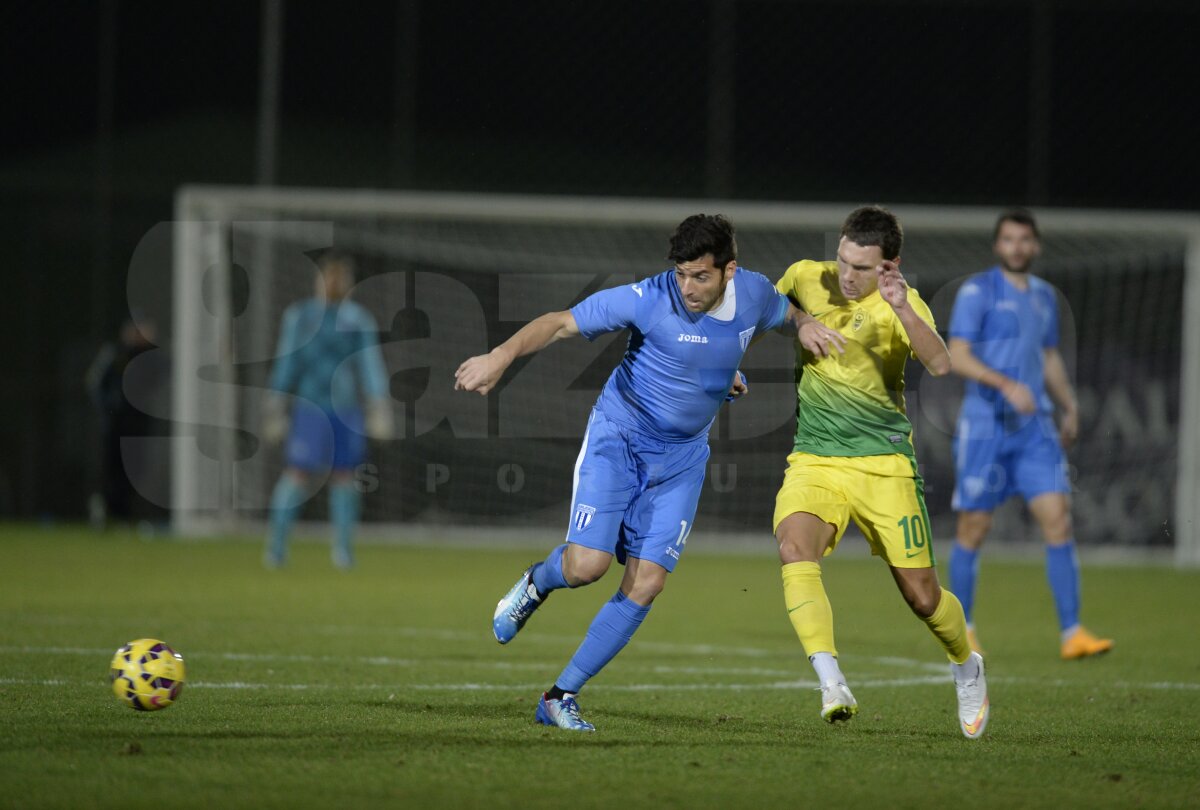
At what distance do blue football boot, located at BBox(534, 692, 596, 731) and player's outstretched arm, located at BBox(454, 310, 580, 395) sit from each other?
1248 mm

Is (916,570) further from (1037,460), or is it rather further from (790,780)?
(1037,460)

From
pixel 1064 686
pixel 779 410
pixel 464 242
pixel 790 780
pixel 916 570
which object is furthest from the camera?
pixel 464 242

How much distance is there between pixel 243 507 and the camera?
17.2m

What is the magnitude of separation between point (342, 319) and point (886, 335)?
8422mm

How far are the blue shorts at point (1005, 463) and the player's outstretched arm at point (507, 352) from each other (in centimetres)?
403

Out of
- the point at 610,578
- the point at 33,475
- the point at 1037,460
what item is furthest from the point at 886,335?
the point at 33,475

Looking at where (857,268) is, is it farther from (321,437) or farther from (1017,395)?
(321,437)

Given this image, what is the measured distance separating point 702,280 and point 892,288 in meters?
0.70

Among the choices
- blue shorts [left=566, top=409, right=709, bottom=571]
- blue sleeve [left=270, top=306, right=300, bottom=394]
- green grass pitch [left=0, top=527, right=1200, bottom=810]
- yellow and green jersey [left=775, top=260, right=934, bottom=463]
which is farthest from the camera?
blue sleeve [left=270, top=306, right=300, bottom=394]

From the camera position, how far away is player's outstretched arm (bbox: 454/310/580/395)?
566cm

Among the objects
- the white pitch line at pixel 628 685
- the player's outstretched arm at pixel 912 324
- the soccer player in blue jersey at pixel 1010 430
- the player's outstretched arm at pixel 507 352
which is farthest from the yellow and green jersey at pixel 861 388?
the soccer player in blue jersey at pixel 1010 430

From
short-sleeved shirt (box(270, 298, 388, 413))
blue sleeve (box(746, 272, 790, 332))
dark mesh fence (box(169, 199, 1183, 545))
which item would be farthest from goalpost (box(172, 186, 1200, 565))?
blue sleeve (box(746, 272, 790, 332))

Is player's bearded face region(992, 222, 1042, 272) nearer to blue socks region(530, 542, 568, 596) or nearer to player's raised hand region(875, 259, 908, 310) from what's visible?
player's raised hand region(875, 259, 908, 310)

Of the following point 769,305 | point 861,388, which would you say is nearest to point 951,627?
point 861,388
